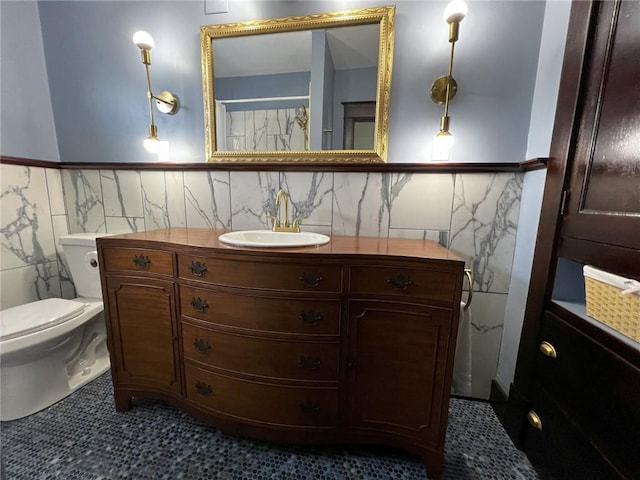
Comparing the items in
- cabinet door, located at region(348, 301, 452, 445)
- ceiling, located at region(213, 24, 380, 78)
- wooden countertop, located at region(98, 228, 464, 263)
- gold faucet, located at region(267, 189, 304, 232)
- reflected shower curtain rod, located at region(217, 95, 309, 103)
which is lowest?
cabinet door, located at region(348, 301, 452, 445)

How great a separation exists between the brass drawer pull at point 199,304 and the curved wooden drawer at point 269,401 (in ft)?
0.93

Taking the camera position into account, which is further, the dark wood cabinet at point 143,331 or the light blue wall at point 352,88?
the light blue wall at point 352,88

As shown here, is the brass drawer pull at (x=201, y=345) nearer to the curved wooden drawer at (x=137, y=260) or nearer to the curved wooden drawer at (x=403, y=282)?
the curved wooden drawer at (x=137, y=260)

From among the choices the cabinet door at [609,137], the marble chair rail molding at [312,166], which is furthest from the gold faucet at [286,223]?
the cabinet door at [609,137]

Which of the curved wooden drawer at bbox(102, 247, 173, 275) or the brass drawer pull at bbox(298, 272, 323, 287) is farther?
the curved wooden drawer at bbox(102, 247, 173, 275)

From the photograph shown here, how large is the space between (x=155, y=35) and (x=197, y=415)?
2.00 m

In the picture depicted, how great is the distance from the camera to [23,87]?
1.56 meters

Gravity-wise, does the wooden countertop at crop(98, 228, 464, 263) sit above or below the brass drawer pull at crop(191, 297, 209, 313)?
above

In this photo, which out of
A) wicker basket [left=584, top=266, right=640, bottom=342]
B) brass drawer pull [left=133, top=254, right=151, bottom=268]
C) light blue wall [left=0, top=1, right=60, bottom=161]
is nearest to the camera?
wicker basket [left=584, top=266, right=640, bottom=342]

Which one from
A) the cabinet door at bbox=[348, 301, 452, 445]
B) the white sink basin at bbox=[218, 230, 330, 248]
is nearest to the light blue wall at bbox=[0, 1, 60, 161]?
the white sink basin at bbox=[218, 230, 330, 248]

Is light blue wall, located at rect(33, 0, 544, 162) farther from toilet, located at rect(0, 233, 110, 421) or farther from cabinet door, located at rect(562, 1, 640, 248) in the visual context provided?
toilet, located at rect(0, 233, 110, 421)

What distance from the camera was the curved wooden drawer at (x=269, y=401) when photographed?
3.50 feet

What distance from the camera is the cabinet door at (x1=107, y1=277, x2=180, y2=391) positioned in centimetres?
118

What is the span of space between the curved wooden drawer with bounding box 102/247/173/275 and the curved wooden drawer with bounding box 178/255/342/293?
0.72 ft
